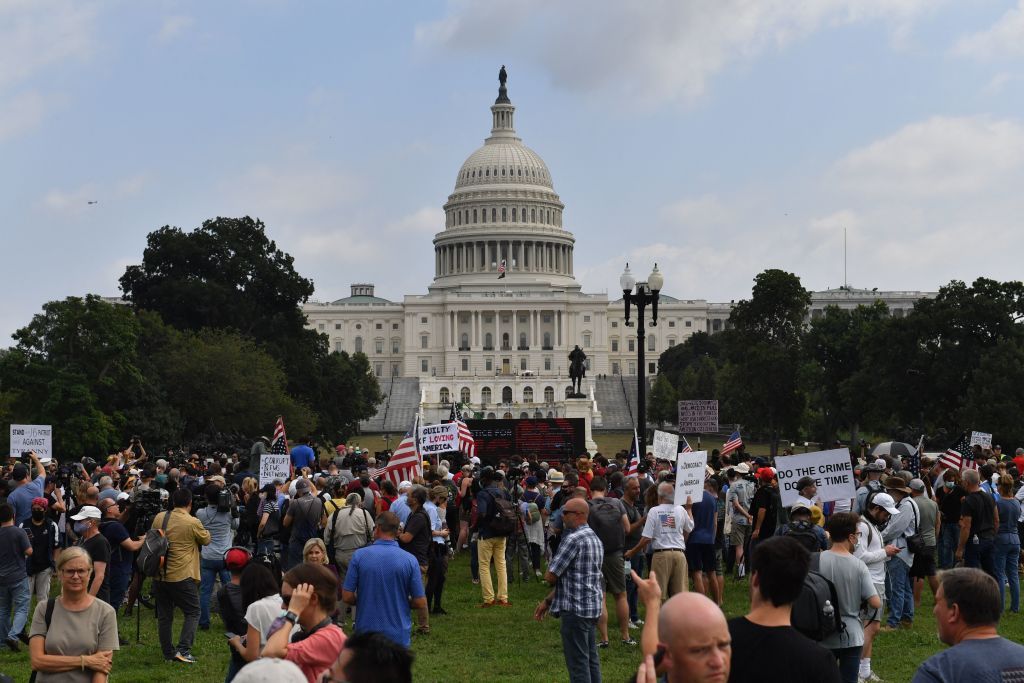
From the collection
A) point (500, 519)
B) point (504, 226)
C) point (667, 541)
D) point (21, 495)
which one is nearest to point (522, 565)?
point (500, 519)

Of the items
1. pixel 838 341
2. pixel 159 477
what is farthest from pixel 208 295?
pixel 159 477

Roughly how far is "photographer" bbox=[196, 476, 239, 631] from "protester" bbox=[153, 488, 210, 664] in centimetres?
105

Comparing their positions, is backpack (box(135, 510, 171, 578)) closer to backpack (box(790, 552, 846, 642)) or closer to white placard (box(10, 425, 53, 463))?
backpack (box(790, 552, 846, 642))

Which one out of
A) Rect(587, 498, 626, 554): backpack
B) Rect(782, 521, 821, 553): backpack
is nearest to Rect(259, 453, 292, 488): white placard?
Rect(587, 498, 626, 554): backpack

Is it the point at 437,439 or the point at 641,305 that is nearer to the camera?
the point at 437,439

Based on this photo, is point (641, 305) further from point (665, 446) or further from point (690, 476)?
point (690, 476)

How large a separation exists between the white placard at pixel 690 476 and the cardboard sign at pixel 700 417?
11.9 m

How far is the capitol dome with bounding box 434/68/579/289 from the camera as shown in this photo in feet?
472

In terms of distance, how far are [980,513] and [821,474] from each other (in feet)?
8.16

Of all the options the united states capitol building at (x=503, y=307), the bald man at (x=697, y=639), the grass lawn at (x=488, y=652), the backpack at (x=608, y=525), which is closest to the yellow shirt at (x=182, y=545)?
the grass lawn at (x=488, y=652)

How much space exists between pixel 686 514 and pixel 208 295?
52.7 m

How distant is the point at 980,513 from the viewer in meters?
14.2

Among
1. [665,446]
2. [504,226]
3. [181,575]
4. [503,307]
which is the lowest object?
[181,575]

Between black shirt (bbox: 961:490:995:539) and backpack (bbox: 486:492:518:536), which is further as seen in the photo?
backpack (bbox: 486:492:518:536)
